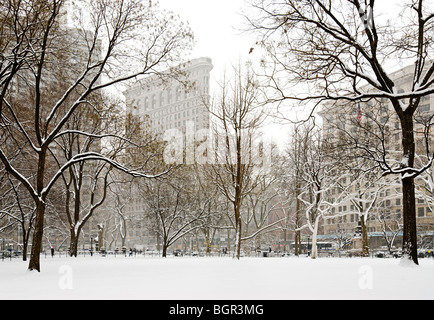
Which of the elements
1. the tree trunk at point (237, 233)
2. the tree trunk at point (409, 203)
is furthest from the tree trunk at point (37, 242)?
the tree trunk at point (409, 203)

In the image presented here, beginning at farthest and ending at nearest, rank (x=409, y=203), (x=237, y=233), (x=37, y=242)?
(x=237, y=233), (x=37, y=242), (x=409, y=203)

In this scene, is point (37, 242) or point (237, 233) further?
point (237, 233)

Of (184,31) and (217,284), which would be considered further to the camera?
(184,31)

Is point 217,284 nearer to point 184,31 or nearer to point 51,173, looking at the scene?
point 184,31

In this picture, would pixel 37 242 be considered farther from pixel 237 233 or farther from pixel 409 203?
pixel 409 203

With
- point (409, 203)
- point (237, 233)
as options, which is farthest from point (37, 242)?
point (409, 203)

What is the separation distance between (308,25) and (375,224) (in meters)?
71.6

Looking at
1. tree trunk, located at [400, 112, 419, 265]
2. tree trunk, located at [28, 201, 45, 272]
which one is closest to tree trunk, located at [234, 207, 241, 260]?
tree trunk, located at [400, 112, 419, 265]

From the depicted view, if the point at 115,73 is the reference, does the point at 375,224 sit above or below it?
below

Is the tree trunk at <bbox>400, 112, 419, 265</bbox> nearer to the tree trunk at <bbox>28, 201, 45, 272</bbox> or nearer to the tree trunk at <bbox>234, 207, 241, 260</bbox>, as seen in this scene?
the tree trunk at <bbox>234, 207, 241, 260</bbox>

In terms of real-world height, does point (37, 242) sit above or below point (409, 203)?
below

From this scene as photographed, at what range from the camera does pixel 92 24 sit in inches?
749

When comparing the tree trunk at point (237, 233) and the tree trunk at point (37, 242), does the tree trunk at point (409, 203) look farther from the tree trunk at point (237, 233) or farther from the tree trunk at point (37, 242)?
the tree trunk at point (37, 242)
